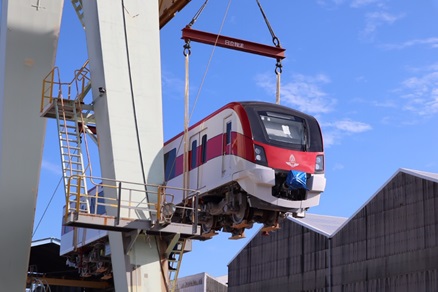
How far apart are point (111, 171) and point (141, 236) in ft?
3.81

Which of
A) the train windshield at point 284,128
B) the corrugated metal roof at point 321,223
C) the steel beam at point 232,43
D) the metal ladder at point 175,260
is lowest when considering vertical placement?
the metal ladder at point 175,260

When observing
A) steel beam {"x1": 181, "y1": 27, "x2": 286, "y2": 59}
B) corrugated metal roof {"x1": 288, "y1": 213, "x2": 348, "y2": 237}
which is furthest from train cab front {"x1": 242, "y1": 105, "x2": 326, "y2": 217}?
corrugated metal roof {"x1": 288, "y1": 213, "x2": 348, "y2": 237}

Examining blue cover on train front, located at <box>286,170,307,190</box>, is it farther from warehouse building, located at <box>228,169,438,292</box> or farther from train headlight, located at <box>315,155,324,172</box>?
warehouse building, located at <box>228,169,438,292</box>

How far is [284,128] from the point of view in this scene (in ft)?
51.6

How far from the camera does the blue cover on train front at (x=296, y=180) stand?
48.6ft

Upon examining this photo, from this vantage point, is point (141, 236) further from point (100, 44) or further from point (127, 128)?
point (100, 44)

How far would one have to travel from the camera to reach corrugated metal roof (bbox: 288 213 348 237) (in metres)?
43.1

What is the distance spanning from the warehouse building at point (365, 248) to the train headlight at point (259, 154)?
21275mm

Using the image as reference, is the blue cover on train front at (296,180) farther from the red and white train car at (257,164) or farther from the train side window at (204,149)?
the train side window at (204,149)

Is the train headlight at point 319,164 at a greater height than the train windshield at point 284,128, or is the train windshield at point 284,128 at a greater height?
the train windshield at point 284,128

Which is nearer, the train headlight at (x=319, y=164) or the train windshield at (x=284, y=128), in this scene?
the train windshield at (x=284, y=128)

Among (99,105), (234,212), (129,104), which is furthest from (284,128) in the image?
(99,105)

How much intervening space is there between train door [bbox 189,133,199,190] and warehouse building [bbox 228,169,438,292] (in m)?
19.7

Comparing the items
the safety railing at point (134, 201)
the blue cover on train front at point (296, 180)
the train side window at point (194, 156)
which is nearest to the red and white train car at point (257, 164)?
the blue cover on train front at point (296, 180)
